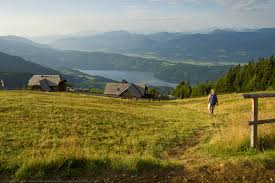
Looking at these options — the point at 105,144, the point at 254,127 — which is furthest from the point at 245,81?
the point at 254,127

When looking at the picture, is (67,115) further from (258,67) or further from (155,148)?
(258,67)

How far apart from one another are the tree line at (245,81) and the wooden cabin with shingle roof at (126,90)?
89.7 ft

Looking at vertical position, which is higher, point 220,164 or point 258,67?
point 258,67

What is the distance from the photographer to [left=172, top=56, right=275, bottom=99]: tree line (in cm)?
12098

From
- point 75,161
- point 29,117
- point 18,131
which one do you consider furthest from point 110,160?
point 29,117

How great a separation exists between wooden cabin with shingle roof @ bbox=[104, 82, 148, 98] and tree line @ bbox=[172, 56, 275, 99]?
27.3 m

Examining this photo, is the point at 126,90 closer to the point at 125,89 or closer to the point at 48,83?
the point at 125,89

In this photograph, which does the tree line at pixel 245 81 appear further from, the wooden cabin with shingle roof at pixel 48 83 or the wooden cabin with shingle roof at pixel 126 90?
the wooden cabin with shingle roof at pixel 48 83

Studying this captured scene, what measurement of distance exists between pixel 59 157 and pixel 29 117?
14.6 metres

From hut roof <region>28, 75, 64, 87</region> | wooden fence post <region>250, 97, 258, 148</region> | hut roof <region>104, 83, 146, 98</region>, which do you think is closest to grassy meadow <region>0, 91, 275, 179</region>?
wooden fence post <region>250, 97, 258, 148</region>

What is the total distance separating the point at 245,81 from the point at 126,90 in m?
43.7

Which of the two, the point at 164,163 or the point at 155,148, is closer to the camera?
the point at 164,163

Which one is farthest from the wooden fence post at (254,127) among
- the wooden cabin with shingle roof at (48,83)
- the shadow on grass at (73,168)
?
the wooden cabin with shingle roof at (48,83)

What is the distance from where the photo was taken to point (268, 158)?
11.5m
